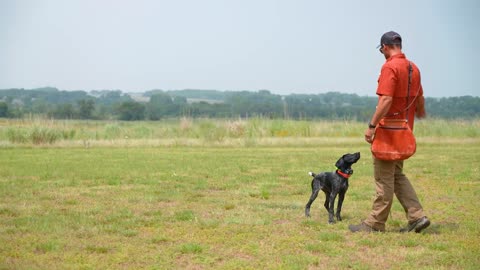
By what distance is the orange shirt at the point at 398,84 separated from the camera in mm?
6422

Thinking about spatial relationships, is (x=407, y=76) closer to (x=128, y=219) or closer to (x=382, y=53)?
(x=382, y=53)

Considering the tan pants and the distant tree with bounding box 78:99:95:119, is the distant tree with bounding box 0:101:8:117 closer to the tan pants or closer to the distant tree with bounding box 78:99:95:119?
the distant tree with bounding box 78:99:95:119

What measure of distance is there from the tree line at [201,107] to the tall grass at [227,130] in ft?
4.54

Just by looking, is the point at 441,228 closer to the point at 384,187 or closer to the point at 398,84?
the point at 384,187

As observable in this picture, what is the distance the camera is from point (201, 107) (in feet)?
174

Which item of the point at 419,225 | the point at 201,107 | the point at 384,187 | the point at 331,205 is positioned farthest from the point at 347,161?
the point at 201,107

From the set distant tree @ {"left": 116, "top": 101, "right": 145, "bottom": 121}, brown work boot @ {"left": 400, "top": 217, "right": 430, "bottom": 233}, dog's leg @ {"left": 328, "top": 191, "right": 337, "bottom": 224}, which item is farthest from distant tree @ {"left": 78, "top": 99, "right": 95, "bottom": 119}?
brown work boot @ {"left": 400, "top": 217, "right": 430, "bottom": 233}

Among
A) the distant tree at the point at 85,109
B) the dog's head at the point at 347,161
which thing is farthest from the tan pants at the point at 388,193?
the distant tree at the point at 85,109

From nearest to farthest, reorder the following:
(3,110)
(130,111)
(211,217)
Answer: (211,217)
(3,110)
(130,111)

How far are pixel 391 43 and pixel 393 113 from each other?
2.49ft

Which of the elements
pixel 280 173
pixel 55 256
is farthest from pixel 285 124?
pixel 55 256

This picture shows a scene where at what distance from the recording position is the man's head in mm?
6633

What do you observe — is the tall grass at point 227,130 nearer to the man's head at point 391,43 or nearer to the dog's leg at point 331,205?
the dog's leg at point 331,205

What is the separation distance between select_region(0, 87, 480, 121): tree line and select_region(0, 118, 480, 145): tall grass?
1.38 m
